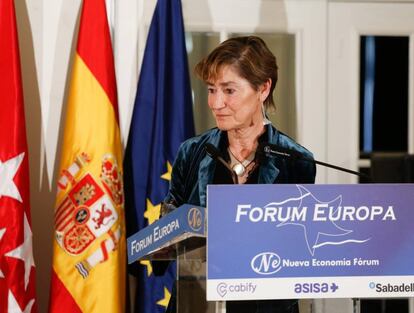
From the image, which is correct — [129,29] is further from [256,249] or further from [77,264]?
[256,249]

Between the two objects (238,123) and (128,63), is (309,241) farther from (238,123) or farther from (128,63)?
(128,63)

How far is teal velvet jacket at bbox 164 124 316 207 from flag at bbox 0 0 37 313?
631mm

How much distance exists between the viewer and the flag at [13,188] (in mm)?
3328

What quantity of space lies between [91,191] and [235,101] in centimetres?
74

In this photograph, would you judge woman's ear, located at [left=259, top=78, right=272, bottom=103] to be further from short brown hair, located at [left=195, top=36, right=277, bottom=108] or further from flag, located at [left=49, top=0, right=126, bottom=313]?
flag, located at [left=49, top=0, right=126, bottom=313]

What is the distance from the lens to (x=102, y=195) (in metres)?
3.49

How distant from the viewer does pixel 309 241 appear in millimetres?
1905

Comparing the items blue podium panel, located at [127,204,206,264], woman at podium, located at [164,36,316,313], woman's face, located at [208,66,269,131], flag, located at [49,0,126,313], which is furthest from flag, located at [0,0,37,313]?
blue podium panel, located at [127,204,206,264]

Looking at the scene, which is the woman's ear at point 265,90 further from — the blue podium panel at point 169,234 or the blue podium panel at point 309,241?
the blue podium panel at point 309,241

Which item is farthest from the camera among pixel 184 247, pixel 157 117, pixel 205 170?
pixel 157 117

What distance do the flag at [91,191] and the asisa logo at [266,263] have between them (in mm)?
1701

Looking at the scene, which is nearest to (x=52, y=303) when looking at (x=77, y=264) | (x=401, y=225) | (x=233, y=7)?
(x=77, y=264)

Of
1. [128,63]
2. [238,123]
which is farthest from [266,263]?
[128,63]

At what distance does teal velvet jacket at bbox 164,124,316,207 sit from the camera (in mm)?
3266
